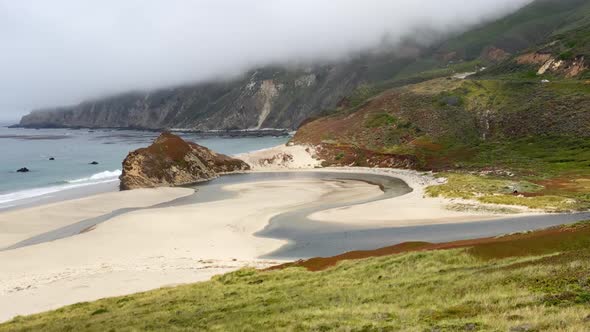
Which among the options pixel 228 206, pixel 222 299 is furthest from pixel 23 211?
pixel 222 299

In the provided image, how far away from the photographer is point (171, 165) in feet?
294

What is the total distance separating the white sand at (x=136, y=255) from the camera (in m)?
29.0

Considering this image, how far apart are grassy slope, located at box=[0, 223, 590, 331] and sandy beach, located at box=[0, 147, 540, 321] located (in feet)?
15.8

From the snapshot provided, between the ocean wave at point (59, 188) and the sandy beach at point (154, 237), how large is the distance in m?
13.3

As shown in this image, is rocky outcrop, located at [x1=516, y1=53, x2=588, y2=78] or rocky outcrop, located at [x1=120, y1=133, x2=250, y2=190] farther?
rocky outcrop, located at [x1=516, y1=53, x2=588, y2=78]

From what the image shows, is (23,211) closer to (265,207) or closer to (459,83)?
(265,207)

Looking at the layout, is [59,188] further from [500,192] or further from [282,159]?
[500,192]

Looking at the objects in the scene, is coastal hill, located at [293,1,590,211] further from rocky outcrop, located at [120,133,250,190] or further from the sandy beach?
rocky outcrop, located at [120,133,250,190]

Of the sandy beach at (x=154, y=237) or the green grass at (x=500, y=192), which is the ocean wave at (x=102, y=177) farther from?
the green grass at (x=500, y=192)

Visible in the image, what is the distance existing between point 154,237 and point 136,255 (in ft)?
19.6

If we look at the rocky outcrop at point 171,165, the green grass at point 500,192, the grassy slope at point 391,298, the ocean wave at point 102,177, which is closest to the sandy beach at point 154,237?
the green grass at point 500,192

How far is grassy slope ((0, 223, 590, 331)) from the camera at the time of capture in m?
14.3

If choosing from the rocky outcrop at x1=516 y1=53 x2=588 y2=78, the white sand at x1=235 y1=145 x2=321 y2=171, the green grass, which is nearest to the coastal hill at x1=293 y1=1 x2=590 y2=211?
the green grass

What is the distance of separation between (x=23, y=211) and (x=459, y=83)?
364ft
